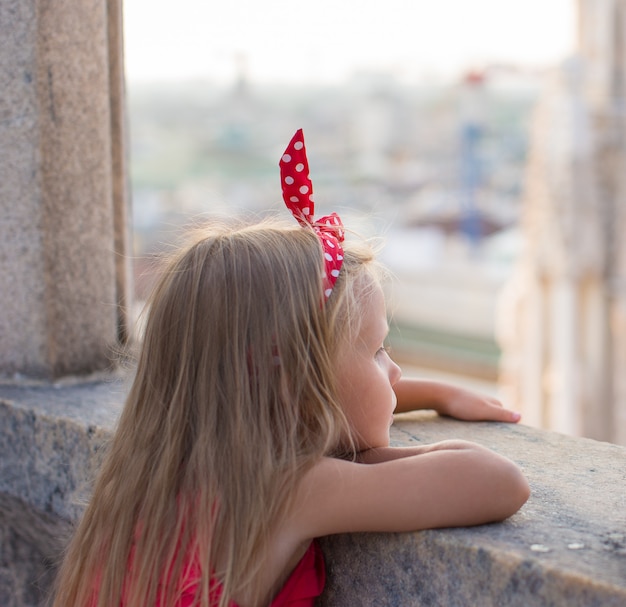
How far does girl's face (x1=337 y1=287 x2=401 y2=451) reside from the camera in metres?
1.26

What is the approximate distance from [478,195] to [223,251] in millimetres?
44033

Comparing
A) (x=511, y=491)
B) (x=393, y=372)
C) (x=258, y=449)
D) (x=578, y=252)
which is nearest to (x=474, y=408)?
(x=393, y=372)

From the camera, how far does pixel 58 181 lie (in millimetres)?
1990

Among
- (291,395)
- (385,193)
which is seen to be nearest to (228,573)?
(291,395)

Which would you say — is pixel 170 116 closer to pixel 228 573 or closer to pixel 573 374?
Result: pixel 573 374

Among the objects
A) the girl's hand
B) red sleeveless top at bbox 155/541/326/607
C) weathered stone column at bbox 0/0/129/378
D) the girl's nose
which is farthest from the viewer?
weathered stone column at bbox 0/0/129/378

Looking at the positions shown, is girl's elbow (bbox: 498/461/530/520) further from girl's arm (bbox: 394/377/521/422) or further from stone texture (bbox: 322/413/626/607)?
girl's arm (bbox: 394/377/521/422)

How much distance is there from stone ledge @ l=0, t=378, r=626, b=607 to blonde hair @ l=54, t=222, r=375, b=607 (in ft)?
0.57

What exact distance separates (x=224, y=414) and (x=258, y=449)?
7 centimetres

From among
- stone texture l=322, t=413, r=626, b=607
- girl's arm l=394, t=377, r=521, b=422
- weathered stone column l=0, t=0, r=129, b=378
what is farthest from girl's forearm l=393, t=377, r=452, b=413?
weathered stone column l=0, t=0, r=129, b=378

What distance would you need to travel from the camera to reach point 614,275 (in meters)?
13.2

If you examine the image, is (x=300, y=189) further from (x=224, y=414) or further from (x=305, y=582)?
(x=305, y=582)

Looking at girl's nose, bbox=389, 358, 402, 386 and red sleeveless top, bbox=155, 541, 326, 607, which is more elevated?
girl's nose, bbox=389, 358, 402, 386

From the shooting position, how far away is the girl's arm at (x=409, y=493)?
3.84 ft
